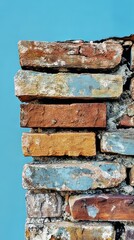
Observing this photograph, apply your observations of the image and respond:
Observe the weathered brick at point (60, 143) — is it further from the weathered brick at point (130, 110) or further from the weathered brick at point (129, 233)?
the weathered brick at point (129, 233)

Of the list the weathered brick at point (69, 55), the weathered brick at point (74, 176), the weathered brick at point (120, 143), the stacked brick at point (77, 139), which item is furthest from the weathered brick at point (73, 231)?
the weathered brick at point (69, 55)

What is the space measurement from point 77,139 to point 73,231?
0.85ft

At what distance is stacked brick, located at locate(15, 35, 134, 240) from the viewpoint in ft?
3.33

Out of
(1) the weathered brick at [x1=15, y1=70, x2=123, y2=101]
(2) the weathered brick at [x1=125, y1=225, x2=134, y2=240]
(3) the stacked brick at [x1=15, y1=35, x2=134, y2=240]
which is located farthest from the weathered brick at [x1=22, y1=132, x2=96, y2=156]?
(2) the weathered brick at [x1=125, y1=225, x2=134, y2=240]

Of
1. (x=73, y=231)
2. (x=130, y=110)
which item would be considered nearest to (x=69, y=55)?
(x=130, y=110)

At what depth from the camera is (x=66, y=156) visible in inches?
41.3

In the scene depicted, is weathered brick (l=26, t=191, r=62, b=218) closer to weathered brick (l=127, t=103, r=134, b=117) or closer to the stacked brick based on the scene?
the stacked brick

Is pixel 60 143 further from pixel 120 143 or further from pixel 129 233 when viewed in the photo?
pixel 129 233

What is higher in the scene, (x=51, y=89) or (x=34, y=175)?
(x=51, y=89)

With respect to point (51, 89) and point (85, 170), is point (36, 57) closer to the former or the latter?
point (51, 89)

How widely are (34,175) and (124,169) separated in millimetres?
254

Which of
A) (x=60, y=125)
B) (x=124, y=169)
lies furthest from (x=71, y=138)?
(x=124, y=169)

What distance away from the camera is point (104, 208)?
1.02 metres

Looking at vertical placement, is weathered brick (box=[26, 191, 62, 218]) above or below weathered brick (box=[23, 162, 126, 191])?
below
